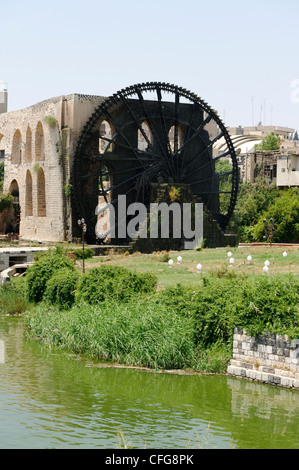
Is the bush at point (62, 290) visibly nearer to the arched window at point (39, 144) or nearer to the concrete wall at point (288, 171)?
the arched window at point (39, 144)

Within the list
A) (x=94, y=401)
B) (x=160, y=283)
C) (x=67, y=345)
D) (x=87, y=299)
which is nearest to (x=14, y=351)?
(x=67, y=345)

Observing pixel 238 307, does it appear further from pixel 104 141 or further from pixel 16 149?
pixel 104 141

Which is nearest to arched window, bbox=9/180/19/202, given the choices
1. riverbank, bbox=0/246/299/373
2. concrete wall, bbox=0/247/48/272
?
concrete wall, bbox=0/247/48/272

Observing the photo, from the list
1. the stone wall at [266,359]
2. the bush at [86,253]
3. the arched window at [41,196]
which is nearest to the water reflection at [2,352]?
the stone wall at [266,359]

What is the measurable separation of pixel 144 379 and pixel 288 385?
8.49 ft

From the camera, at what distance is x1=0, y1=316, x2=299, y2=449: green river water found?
10.1 meters

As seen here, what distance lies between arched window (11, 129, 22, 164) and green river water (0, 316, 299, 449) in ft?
80.5

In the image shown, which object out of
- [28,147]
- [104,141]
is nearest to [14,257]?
[28,147]

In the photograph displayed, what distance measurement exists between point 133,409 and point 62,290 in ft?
25.6

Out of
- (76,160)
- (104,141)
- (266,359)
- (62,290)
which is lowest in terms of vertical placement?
(266,359)

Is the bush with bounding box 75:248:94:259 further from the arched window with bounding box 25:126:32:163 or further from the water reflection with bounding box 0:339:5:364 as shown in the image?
the arched window with bounding box 25:126:32:163

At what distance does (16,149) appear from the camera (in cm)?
3866

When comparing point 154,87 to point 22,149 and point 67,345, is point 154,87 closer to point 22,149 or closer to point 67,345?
point 22,149

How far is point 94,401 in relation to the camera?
12.2m
